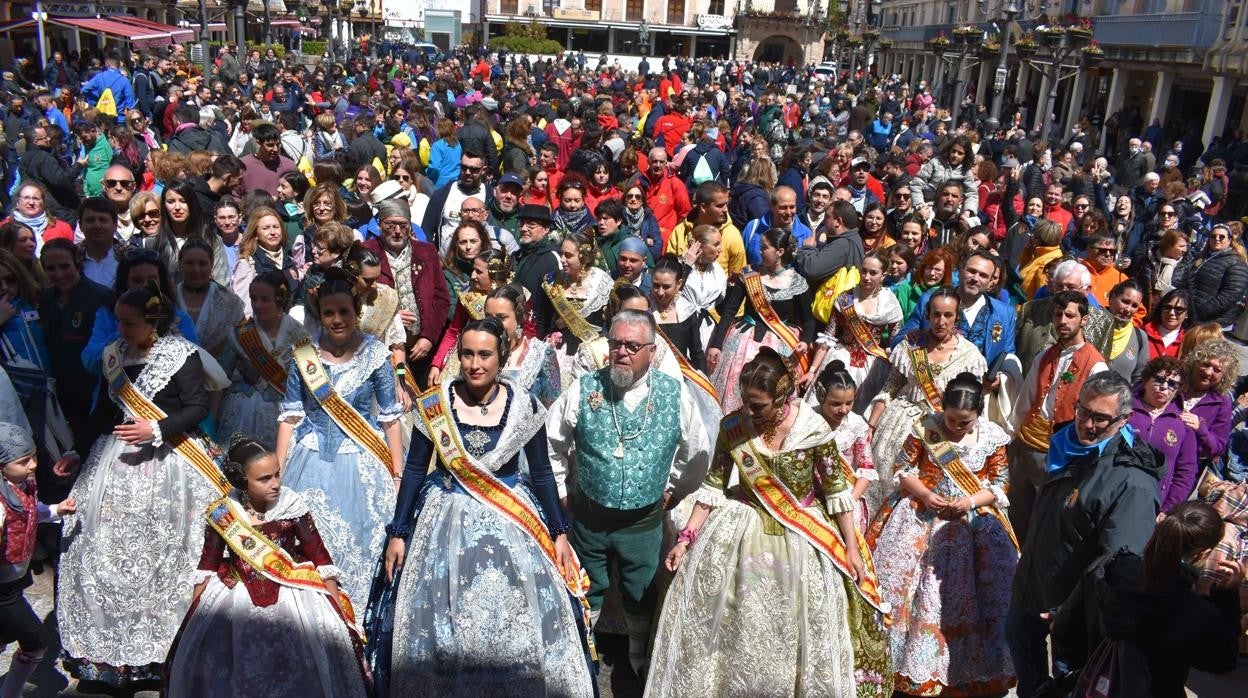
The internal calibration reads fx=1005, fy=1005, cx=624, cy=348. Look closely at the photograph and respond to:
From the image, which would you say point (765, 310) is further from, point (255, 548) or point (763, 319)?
point (255, 548)

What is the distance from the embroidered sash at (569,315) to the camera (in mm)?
6020

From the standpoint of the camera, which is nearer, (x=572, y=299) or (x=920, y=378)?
(x=920, y=378)

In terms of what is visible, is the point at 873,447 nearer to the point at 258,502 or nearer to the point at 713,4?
the point at 258,502

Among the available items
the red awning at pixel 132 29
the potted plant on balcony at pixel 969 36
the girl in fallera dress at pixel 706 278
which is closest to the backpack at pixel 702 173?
the girl in fallera dress at pixel 706 278

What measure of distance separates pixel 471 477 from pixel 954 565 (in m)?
2.25

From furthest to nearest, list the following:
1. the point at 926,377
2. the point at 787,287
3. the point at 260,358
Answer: the point at 787,287 < the point at 926,377 < the point at 260,358

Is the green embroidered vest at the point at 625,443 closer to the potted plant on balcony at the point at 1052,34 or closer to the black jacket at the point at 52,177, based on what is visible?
the black jacket at the point at 52,177

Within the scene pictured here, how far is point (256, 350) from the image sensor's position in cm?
503

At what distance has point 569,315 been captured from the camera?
20.0 feet

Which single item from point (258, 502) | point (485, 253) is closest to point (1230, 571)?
point (258, 502)

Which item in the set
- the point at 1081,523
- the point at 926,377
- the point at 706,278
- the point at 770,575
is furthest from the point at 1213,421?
the point at 706,278

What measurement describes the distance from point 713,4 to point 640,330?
69.7 metres

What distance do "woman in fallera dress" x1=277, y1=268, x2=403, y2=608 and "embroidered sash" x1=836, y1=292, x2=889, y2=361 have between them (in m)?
2.90

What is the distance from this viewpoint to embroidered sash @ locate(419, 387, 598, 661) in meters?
3.89
